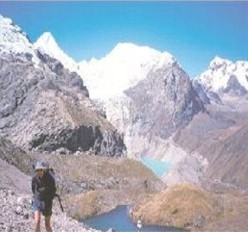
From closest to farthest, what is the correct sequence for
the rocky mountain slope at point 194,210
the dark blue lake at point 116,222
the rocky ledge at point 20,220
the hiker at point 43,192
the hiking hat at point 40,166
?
the hiking hat at point 40,166
the hiker at point 43,192
the rocky ledge at point 20,220
the dark blue lake at point 116,222
the rocky mountain slope at point 194,210

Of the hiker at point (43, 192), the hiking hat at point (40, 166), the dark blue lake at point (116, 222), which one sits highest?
the dark blue lake at point (116, 222)

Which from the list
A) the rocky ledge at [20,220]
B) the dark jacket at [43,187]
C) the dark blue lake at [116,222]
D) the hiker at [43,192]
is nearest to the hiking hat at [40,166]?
the hiker at [43,192]

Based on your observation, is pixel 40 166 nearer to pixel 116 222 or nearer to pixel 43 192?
pixel 43 192

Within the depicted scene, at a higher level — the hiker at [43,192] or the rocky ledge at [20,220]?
the rocky ledge at [20,220]

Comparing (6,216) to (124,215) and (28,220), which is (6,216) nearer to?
(28,220)

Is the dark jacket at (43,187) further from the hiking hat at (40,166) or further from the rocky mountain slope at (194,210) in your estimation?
the rocky mountain slope at (194,210)

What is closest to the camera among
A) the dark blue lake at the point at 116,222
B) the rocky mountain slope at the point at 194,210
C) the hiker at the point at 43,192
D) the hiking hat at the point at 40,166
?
the hiking hat at the point at 40,166

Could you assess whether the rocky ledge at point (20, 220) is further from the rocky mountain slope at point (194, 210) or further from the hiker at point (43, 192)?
the rocky mountain slope at point (194, 210)

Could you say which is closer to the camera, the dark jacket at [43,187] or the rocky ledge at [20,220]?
the dark jacket at [43,187]
